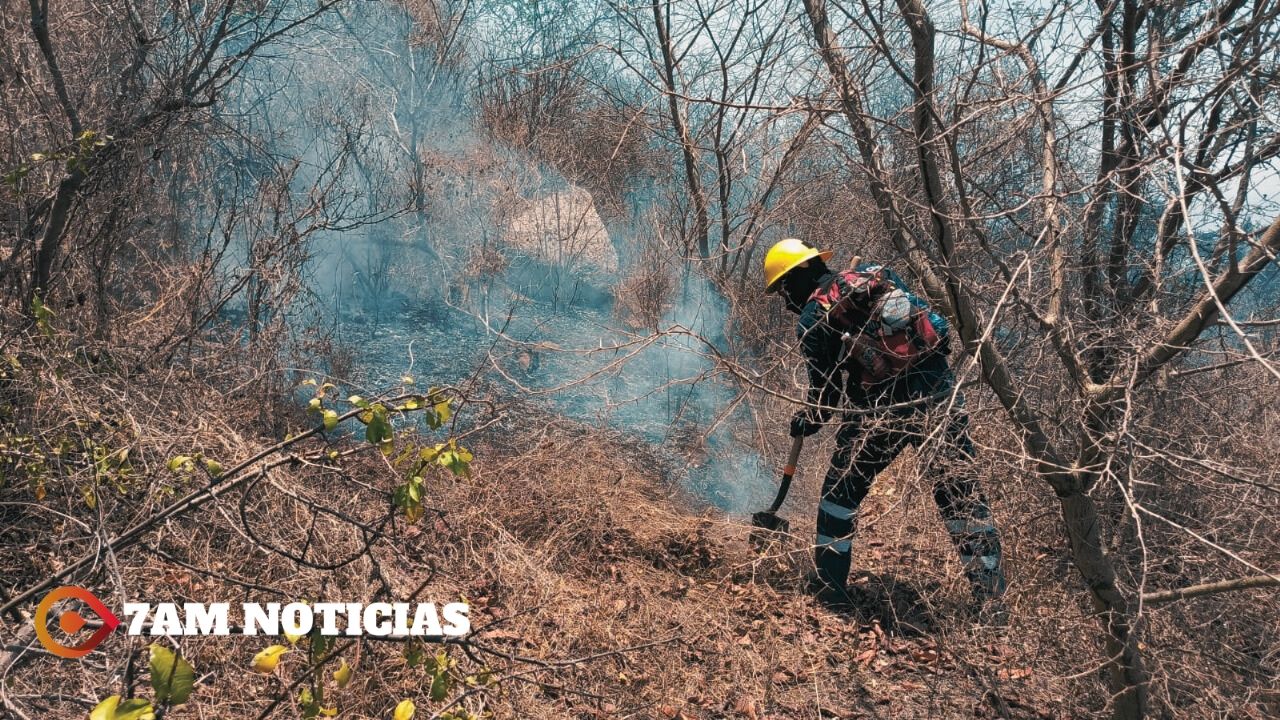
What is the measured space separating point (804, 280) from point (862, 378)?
0.62 m

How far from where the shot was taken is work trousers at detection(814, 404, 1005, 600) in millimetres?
3881

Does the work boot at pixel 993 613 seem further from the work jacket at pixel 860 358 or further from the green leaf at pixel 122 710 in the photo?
the green leaf at pixel 122 710

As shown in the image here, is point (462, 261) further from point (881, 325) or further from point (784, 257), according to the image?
point (881, 325)

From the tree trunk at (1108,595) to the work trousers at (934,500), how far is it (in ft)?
1.89

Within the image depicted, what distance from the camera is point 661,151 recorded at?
307 inches

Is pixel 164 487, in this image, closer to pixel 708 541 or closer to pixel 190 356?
pixel 190 356

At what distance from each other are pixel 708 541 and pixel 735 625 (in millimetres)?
897

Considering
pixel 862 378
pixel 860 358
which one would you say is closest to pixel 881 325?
pixel 860 358

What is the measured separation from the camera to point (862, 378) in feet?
14.7

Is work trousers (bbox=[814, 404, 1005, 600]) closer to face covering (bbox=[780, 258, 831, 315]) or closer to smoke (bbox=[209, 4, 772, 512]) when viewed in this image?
face covering (bbox=[780, 258, 831, 315])

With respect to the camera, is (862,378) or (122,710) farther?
(862,378)

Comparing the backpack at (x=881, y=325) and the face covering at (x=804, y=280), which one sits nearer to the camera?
the backpack at (x=881, y=325)

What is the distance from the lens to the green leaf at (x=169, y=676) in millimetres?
1611

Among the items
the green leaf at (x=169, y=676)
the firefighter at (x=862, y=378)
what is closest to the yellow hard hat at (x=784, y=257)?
the firefighter at (x=862, y=378)
